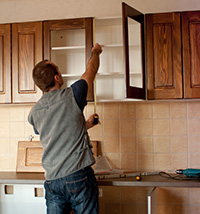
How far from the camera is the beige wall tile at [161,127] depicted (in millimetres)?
2664

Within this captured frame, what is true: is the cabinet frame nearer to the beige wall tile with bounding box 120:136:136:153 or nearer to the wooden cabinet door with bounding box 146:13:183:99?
the wooden cabinet door with bounding box 146:13:183:99

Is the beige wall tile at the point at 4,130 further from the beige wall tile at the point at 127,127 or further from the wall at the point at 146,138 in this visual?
the beige wall tile at the point at 127,127

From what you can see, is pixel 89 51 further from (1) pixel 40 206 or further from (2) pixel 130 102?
(1) pixel 40 206

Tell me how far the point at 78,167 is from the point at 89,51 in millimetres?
1014

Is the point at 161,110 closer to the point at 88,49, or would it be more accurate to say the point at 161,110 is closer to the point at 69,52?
the point at 88,49

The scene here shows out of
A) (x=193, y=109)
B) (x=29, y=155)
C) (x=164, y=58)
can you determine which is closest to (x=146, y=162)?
(x=193, y=109)

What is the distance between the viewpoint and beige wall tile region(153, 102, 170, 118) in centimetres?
267

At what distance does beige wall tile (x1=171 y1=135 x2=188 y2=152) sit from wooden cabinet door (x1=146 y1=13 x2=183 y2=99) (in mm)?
470

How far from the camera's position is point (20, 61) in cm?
252

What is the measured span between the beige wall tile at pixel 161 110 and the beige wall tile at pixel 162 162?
0.34 m

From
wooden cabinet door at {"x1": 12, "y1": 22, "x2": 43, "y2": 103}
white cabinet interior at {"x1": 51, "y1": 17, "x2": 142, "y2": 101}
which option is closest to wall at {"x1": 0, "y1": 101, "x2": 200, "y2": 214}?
white cabinet interior at {"x1": 51, "y1": 17, "x2": 142, "y2": 101}

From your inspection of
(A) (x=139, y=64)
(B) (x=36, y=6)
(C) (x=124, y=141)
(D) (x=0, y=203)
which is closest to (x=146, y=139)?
(C) (x=124, y=141)

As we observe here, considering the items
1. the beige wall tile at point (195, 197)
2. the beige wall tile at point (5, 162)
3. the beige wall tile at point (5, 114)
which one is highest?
the beige wall tile at point (5, 114)

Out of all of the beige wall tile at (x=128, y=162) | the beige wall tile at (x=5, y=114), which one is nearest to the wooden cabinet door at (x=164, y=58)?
the beige wall tile at (x=128, y=162)
